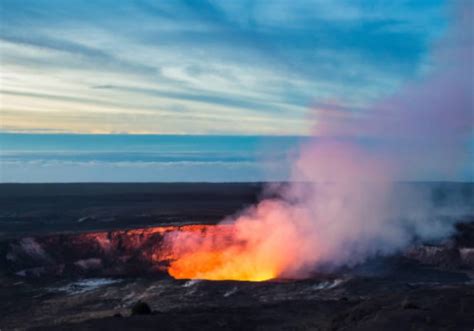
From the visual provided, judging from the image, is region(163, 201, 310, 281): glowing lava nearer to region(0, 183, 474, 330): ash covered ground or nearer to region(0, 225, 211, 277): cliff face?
region(0, 225, 211, 277): cliff face

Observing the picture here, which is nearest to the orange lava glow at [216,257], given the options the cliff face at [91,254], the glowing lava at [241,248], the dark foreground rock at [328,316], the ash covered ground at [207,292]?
the glowing lava at [241,248]

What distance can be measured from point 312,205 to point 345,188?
3816 mm

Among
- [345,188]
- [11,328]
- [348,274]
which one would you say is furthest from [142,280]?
[345,188]

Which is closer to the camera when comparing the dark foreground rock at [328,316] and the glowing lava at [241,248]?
the dark foreground rock at [328,316]

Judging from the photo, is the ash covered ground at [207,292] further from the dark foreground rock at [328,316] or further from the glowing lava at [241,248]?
the glowing lava at [241,248]

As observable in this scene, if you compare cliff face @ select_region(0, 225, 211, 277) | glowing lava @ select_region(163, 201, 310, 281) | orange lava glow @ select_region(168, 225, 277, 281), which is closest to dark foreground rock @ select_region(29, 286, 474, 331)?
glowing lava @ select_region(163, 201, 310, 281)

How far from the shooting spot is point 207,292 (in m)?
34.8

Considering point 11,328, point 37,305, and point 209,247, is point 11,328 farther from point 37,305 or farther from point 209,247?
point 209,247

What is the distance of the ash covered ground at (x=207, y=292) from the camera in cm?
2584

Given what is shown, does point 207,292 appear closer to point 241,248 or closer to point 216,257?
point 216,257

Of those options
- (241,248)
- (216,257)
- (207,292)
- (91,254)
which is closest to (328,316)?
(207,292)

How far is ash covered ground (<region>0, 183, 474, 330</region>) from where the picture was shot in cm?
2584

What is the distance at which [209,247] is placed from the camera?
50906mm

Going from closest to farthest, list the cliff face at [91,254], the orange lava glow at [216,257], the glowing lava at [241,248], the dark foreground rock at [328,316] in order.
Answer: the dark foreground rock at [328,316] → the cliff face at [91,254] → the orange lava glow at [216,257] → the glowing lava at [241,248]
